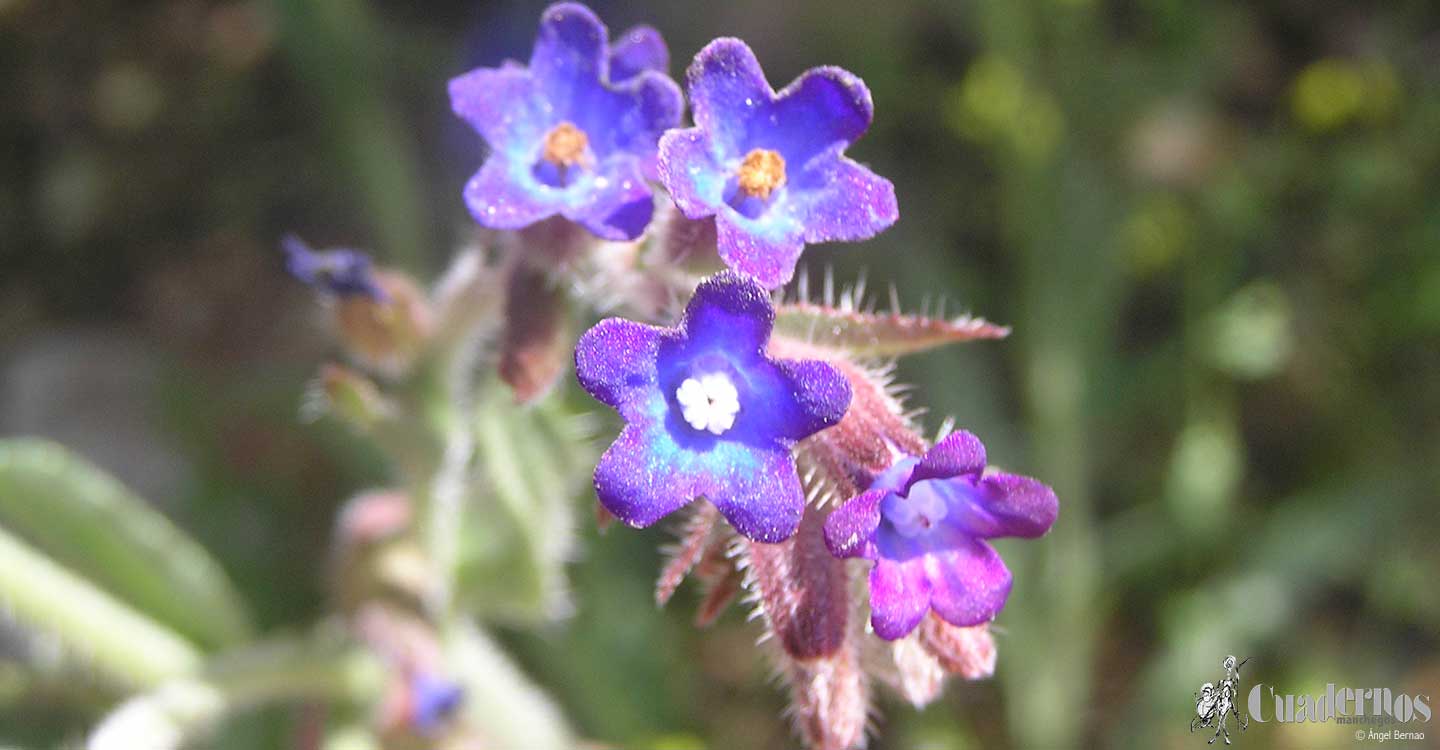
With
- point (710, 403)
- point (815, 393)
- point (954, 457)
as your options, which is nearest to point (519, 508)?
point (710, 403)

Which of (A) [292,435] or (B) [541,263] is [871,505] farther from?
(A) [292,435]

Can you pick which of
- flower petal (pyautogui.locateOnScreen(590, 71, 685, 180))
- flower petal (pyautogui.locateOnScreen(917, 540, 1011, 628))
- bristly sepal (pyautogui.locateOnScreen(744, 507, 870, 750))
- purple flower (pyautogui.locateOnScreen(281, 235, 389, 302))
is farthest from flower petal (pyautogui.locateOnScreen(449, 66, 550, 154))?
flower petal (pyautogui.locateOnScreen(917, 540, 1011, 628))

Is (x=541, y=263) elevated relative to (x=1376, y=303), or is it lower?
lower

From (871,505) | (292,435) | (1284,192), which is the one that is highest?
(1284,192)

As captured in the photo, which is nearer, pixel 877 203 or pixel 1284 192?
pixel 877 203

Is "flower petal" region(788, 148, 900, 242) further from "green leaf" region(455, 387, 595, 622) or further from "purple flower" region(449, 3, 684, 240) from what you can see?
"green leaf" region(455, 387, 595, 622)

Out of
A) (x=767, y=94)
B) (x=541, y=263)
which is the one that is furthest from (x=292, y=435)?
(x=767, y=94)

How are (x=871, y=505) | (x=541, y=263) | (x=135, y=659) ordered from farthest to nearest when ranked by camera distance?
1. (x=135, y=659)
2. (x=541, y=263)
3. (x=871, y=505)

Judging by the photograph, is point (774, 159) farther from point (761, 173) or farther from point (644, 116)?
point (644, 116)
